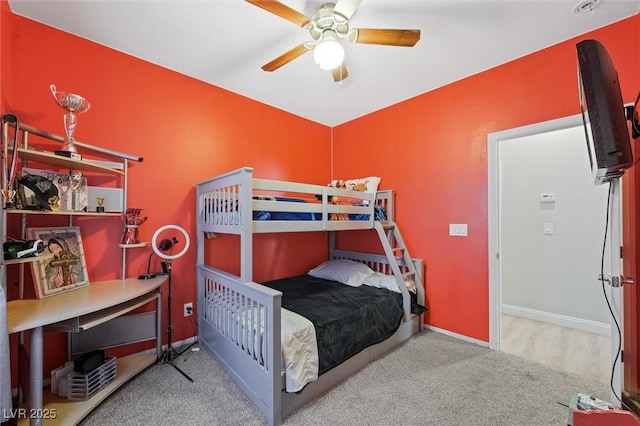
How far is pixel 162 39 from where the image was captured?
2.15 metres

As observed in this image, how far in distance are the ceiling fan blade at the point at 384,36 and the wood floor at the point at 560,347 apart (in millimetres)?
2809

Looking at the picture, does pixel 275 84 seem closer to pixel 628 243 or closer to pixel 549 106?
pixel 549 106

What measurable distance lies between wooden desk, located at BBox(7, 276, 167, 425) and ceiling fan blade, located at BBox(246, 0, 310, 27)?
193cm

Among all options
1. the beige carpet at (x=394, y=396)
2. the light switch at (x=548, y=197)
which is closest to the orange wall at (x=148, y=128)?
the beige carpet at (x=394, y=396)

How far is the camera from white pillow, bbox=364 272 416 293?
2.83 metres

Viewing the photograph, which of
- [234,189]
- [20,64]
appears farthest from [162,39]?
[234,189]

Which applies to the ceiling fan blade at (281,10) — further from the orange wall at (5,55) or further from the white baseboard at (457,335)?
the white baseboard at (457,335)

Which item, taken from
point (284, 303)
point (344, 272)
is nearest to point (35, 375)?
point (284, 303)

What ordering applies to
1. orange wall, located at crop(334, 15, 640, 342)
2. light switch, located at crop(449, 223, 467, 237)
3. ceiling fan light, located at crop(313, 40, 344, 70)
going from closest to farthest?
ceiling fan light, located at crop(313, 40, 344, 70)
orange wall, located at crop(334, 15, 640, 342)
light switch, located at crop(449, 223, 467, 237)

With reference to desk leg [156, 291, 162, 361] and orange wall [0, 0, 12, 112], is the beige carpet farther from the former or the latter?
orange wall [0, 0, 12, 112]

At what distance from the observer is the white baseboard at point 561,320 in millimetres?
2897

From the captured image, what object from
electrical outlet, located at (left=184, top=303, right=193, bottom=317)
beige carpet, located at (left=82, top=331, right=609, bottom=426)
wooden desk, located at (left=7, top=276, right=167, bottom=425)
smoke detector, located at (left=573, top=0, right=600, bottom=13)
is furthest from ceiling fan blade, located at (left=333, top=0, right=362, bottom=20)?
electrical outlet, located at (left=184, top=303, right=193, bottom=317)

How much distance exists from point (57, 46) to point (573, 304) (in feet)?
18.1

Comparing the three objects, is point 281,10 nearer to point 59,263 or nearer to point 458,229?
point 59,263
